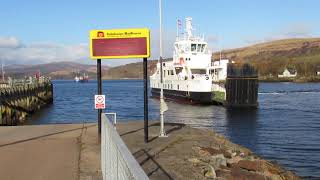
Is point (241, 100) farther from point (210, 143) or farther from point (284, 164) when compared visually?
point (210, 143)

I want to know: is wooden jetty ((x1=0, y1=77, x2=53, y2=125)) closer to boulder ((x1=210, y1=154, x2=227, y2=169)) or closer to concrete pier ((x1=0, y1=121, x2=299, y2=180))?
concrete pier ((x1=0, y1=121, x2=299, y2=180))

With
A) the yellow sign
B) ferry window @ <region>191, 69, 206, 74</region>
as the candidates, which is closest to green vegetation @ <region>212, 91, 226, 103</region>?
ferry window @ <region>191, 69, 206, 74</region>

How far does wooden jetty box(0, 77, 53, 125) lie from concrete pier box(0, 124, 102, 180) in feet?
56.4

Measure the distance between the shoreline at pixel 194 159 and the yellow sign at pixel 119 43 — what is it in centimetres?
280

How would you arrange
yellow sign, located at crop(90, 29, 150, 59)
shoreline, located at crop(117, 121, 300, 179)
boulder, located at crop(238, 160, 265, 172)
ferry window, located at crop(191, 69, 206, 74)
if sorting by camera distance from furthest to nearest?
ferry window, located at crop(191, 69, 206, 74) → yellow sign, located at crop(90, 29, 150, 59) → boulder, located at crop(238, 160, 265, 172) → shoreline, located at crop(117, 121, 300, 179)

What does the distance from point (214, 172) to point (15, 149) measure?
20.0 ft

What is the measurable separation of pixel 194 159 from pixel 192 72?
52449 mm

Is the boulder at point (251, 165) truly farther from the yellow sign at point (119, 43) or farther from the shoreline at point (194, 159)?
the yellow sign at point (119, 43)

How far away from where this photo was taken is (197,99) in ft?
193

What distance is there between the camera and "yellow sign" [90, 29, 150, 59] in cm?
1473

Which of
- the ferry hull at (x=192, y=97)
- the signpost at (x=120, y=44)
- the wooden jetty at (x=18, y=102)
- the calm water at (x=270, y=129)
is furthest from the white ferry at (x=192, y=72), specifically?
the signpost at (x=120, y=44)

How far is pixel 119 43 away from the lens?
1495 centimetres

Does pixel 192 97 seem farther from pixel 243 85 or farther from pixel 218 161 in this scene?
pixel 218 161

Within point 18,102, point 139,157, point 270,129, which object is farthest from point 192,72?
point 139,157
